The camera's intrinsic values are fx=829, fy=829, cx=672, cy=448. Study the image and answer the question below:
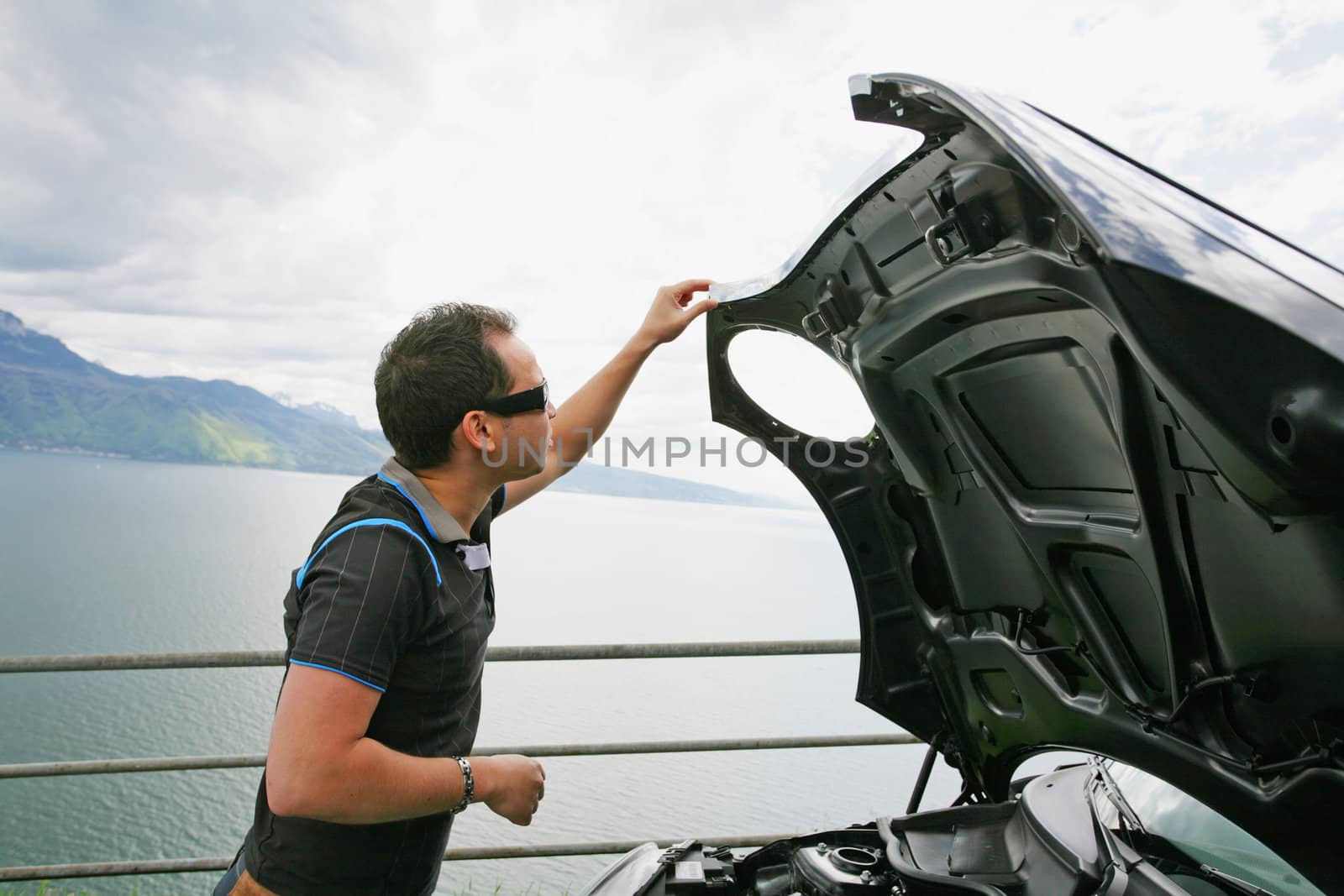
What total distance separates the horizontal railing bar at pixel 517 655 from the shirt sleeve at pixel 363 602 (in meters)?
1.42

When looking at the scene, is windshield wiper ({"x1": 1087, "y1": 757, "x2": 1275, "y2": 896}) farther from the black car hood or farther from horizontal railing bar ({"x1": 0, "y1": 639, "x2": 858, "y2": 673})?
horizontal railing bar ({"x1": 0, "y1": 639, "x2": 858, "y2": 673})

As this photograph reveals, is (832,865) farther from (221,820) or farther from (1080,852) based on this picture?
(221,820)

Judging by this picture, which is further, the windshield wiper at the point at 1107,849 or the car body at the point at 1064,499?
the windshield wiper at the point at 1107,849

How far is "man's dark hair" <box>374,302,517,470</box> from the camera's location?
1.62 meters

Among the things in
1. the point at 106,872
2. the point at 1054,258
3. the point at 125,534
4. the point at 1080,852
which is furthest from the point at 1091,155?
the point at 125,534

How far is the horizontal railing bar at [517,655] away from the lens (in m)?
2.73

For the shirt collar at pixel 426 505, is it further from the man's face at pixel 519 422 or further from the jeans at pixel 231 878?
the jeans at pixel 231 878

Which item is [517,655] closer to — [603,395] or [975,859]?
[603,395]

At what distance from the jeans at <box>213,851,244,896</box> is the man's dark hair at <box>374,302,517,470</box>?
2.82ft

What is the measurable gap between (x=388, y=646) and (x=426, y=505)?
1.03 feet

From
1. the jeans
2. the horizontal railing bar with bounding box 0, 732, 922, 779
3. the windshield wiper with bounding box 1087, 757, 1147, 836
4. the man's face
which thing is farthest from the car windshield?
the jeans

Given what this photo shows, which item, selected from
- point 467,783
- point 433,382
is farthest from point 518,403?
point 467,783

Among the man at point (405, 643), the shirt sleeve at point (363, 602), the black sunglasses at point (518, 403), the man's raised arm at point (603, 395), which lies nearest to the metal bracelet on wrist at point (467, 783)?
the man at point (405, 643)

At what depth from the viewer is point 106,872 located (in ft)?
9.26
